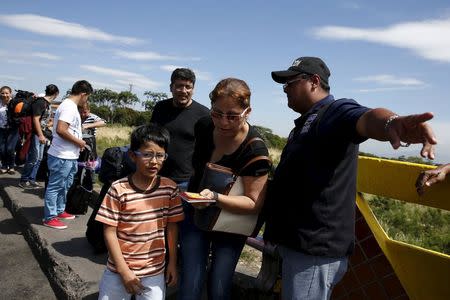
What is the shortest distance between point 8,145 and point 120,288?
6459 millimetres

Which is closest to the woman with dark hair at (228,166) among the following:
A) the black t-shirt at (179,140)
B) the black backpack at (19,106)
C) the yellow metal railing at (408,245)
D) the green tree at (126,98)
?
the yellow metal railing at (408,245)

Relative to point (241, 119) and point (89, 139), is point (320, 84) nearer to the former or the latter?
point (241, 119)

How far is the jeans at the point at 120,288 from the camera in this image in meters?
2.35

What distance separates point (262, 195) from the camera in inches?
89.9

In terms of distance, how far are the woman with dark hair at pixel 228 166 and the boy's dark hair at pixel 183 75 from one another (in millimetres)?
1005

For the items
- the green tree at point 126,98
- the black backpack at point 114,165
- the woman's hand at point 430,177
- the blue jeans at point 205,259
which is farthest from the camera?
the green tree at point 126,98

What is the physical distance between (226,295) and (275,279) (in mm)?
383

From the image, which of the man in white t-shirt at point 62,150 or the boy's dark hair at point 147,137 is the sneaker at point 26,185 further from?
the boy's dark hair at point 147,137

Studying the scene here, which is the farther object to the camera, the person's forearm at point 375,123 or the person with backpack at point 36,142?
the person with backpack at point 36,142

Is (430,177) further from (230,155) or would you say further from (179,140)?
(179,140)

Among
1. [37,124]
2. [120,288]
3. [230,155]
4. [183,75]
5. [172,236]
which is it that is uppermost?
[183,75]

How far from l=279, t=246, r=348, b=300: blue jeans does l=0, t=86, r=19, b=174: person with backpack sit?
7.12 metres

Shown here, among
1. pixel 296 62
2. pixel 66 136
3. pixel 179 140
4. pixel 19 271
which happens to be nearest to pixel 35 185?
pixel 66 136

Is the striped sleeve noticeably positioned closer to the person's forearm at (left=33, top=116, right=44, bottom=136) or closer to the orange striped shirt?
the orange striped shirt
